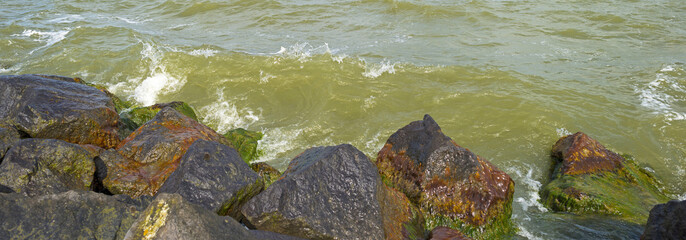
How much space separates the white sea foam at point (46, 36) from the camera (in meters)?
15.3

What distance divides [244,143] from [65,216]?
4.53 meters

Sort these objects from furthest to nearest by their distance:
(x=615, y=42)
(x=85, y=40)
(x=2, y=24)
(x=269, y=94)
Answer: (x=2, y=24), (x=85, y=40), (x=615, y=42), (x=269, y=94)

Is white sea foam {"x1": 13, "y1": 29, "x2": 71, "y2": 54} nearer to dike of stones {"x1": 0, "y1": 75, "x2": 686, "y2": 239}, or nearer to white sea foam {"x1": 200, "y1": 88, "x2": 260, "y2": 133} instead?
white sea foam {"x1": 200, "y1": 88, "x2": 260, "y2": 133}

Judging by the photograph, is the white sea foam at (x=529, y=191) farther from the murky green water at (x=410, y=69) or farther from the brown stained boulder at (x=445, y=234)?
the brown stained boulder at (x=445, y=234)

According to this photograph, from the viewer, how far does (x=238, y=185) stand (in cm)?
464

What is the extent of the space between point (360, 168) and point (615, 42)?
12.9 metres

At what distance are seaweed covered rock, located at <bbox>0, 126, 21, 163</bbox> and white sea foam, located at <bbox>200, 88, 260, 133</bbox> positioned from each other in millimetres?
4350

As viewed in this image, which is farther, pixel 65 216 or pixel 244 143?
pixel 244 143

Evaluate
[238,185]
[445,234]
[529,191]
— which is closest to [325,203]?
[238,185]

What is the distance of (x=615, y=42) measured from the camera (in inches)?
564

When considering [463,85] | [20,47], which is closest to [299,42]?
[463,85]

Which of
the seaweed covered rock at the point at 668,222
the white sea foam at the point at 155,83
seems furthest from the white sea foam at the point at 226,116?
the seaweed covered rock at the point at 668,222

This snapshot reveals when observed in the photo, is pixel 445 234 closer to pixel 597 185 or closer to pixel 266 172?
pixel 266 172

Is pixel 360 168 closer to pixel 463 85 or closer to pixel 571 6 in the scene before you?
pixel 463 85
